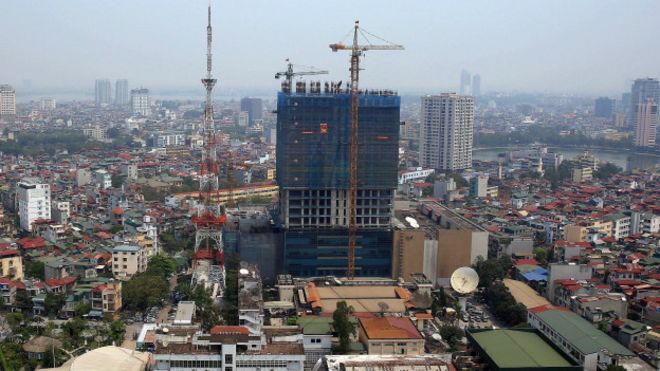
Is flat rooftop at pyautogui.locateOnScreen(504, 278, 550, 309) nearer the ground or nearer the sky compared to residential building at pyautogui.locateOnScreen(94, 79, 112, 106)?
nearer the ground

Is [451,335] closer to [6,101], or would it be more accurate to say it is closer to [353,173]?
[353,173]

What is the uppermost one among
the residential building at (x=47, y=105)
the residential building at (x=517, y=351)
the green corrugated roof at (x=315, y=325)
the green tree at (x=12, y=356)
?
the residential building at (x=47, y=105)

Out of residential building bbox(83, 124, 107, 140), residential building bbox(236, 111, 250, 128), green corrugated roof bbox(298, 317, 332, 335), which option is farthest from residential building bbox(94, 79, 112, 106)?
green corrugated roof bbox(298, 317, 332, 335)

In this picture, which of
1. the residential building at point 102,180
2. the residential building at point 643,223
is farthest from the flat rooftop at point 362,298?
the residential building at point 102,180

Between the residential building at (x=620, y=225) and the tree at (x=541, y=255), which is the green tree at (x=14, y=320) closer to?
the tree at (x=541, y=255)

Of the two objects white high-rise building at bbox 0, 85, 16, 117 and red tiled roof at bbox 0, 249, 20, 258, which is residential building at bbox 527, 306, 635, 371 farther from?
white high-rise building at bbox 0, 85, 16, 117

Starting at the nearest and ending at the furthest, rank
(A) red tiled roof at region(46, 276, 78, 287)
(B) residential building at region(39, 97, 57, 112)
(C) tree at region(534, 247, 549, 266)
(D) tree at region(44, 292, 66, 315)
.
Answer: (D) tree at region(44, 292, 66, 315)
(A) red tiled roof at region(46, 276, 78, 287)
(C) tree at region(534, 247, 549, 266)
(B) residential building at region(39, 97, 57, 112)
